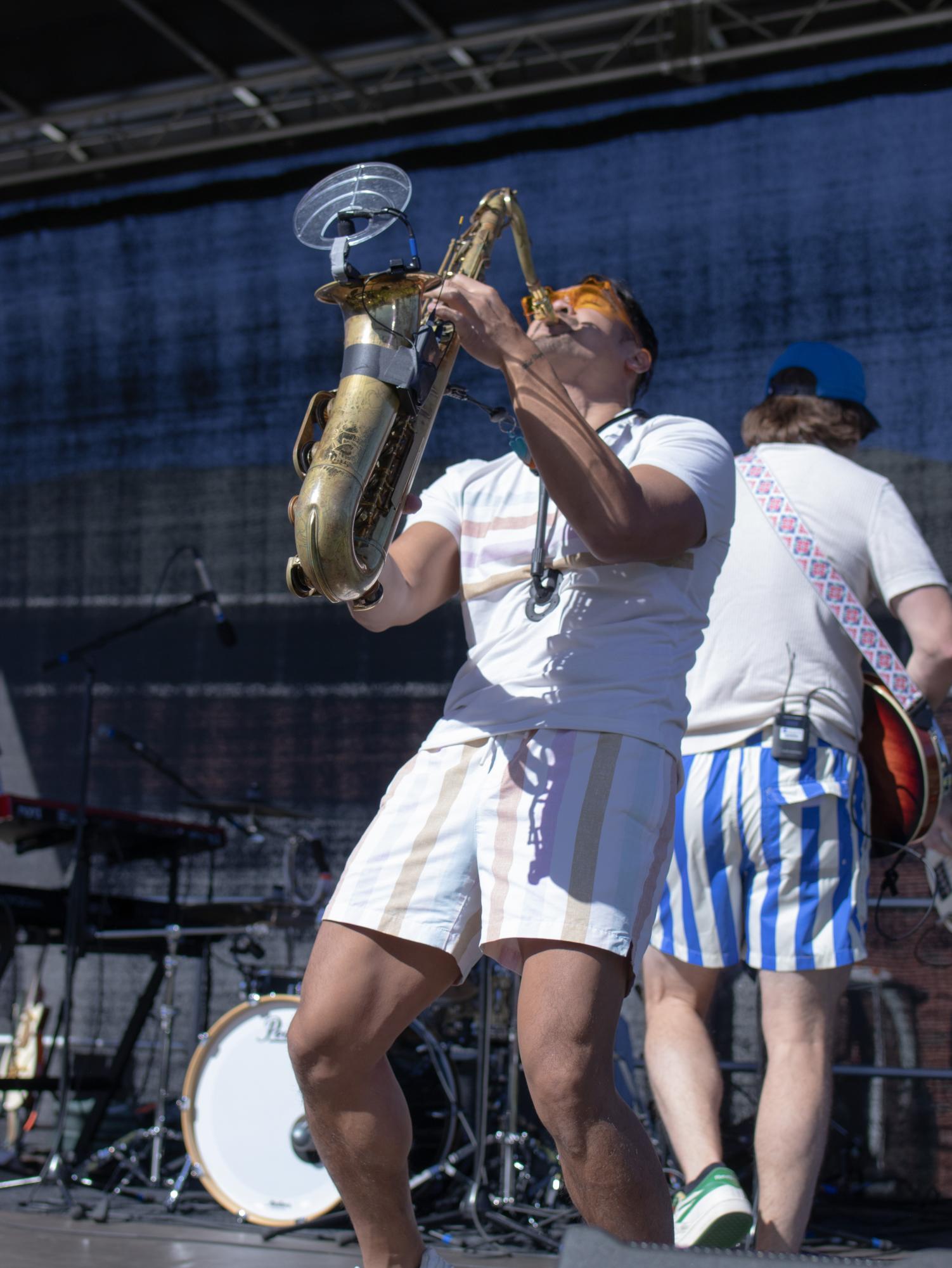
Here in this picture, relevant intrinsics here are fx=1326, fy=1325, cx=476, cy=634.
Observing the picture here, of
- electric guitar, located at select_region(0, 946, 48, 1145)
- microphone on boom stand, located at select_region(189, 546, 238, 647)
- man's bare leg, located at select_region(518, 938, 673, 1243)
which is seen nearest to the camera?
man's bare leg, located at select_region(518, 938, 673, 1243)

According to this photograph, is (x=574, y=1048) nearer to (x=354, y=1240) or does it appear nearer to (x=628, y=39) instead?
(x=354, y=1240)

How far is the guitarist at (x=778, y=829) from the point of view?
2.33m

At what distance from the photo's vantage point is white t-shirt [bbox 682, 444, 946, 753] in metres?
2.54

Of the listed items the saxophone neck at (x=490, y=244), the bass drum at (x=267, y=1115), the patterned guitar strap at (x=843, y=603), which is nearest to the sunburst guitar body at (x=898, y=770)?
the patterned guitar strap at (x=843, y=603)

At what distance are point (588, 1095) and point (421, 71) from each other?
4845 millimetres

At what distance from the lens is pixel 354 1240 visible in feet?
11.6

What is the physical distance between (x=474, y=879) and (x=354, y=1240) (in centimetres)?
210

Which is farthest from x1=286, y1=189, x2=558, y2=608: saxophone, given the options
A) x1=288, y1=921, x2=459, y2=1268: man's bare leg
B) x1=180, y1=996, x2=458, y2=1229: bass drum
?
x1=180, y1=996, x2=458, y2=1229: bass drum

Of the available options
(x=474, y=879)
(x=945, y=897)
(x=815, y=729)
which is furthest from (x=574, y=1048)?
(x=945, y=897)

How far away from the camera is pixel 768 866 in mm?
2459

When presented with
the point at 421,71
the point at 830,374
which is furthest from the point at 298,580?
the point at 421,71

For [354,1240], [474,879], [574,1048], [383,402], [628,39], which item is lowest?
[354,1240]

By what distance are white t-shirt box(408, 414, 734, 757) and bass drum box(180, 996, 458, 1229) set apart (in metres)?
2.12

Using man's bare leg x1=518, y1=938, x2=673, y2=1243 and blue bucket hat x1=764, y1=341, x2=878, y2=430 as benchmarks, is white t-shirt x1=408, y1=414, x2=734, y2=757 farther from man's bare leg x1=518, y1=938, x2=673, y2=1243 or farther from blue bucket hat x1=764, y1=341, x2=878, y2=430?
blue bucket hat x1=764, y1=341, x2=878, y2=430
